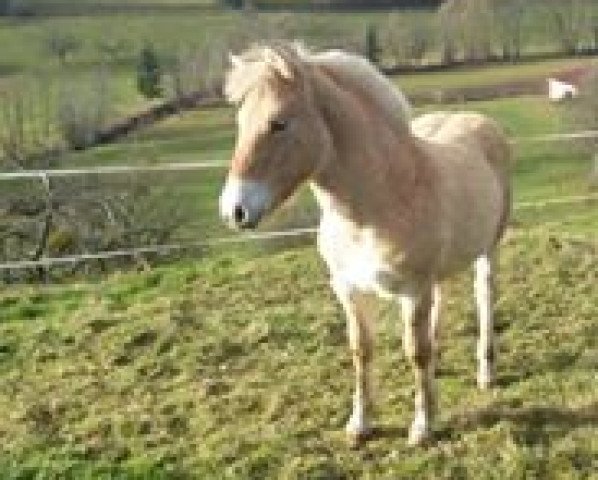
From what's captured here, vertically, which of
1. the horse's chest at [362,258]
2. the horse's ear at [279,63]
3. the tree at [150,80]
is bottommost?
the tree at [150,80]

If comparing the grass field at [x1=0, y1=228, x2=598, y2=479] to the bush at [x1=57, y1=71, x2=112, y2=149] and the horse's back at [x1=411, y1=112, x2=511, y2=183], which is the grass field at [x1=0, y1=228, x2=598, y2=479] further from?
the bush at [x1=57, y1=71, x2=112, y2=149]

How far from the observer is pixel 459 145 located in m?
4.79

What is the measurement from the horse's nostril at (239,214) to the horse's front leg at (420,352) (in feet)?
3.40

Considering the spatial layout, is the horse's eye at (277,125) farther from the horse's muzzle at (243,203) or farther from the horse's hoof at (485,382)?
the horse's hoof at (485,382)

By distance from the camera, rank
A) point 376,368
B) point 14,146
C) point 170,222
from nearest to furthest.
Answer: point 376,368 → point 170,222 → point 14,146

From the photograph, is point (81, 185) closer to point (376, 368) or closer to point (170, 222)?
point (170, 222)

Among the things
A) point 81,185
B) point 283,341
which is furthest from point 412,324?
point 81,185

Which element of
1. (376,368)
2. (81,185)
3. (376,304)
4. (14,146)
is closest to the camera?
(376,368)

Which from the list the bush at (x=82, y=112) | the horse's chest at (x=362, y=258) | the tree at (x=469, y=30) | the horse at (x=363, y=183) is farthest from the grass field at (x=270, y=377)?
the tree at (x=469, y=30)

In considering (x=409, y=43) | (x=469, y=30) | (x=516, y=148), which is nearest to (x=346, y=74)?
(x=516, y=148)

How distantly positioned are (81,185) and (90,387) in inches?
256

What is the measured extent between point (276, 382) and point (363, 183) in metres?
1.67

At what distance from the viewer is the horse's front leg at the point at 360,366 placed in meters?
4.43

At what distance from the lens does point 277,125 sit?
3469 millimetres
